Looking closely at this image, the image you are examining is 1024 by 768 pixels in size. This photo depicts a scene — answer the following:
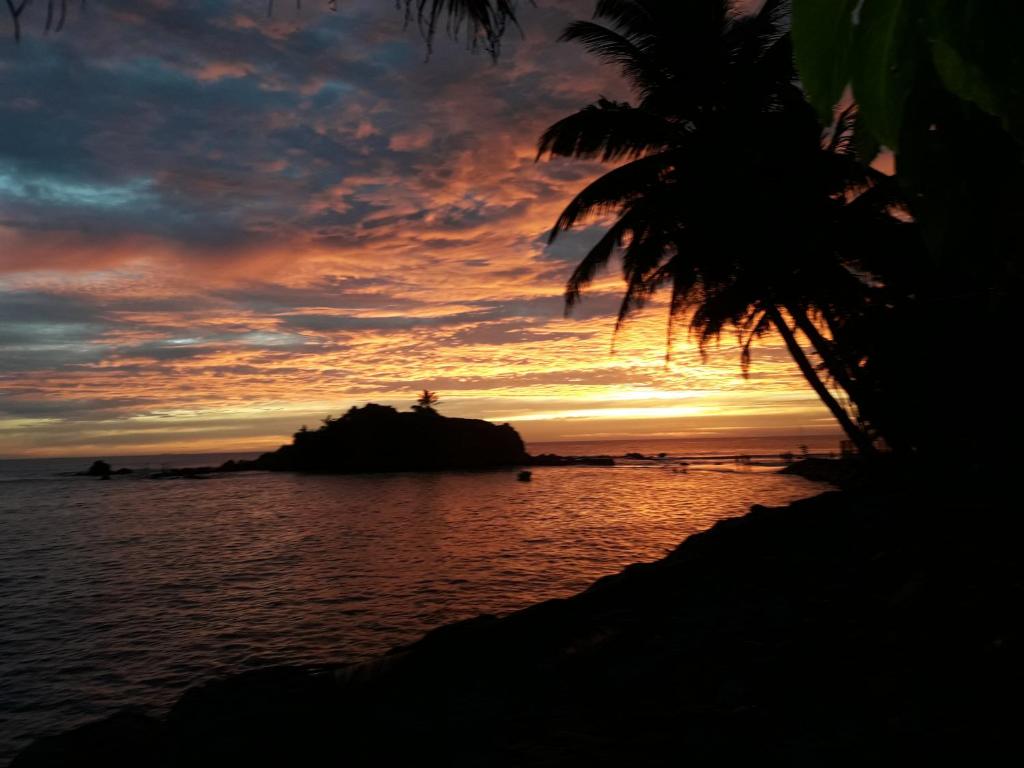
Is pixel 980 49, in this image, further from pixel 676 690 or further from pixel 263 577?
pixel 263 577

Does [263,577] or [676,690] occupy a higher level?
[676,690]

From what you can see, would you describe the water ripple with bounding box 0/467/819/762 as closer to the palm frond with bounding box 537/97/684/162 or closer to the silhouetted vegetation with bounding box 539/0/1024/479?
the silhouetted vegetation with bounding box 539/0/1024/479

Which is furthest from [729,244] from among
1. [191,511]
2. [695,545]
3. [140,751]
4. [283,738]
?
[191,511]

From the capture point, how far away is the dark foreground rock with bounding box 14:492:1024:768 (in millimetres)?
4613

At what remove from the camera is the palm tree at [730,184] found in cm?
1125

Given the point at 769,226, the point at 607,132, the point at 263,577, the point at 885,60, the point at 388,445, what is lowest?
the point at 263,577

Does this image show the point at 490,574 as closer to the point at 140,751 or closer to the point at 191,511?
the point at 140,751

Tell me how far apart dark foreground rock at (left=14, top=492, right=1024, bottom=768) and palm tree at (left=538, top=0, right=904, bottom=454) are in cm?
524

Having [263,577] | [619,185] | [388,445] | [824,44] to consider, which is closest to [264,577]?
[263,577]

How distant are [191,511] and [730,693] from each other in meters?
35.3

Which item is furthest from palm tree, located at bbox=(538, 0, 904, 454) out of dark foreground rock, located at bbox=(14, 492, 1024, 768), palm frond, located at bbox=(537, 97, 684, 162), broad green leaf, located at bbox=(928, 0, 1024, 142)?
broad green leaf, located at bbox=(928, 0, 1024, 142)

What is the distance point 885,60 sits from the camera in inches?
29.8

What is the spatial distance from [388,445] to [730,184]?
68.8 meters

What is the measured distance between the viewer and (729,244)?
11.5m
